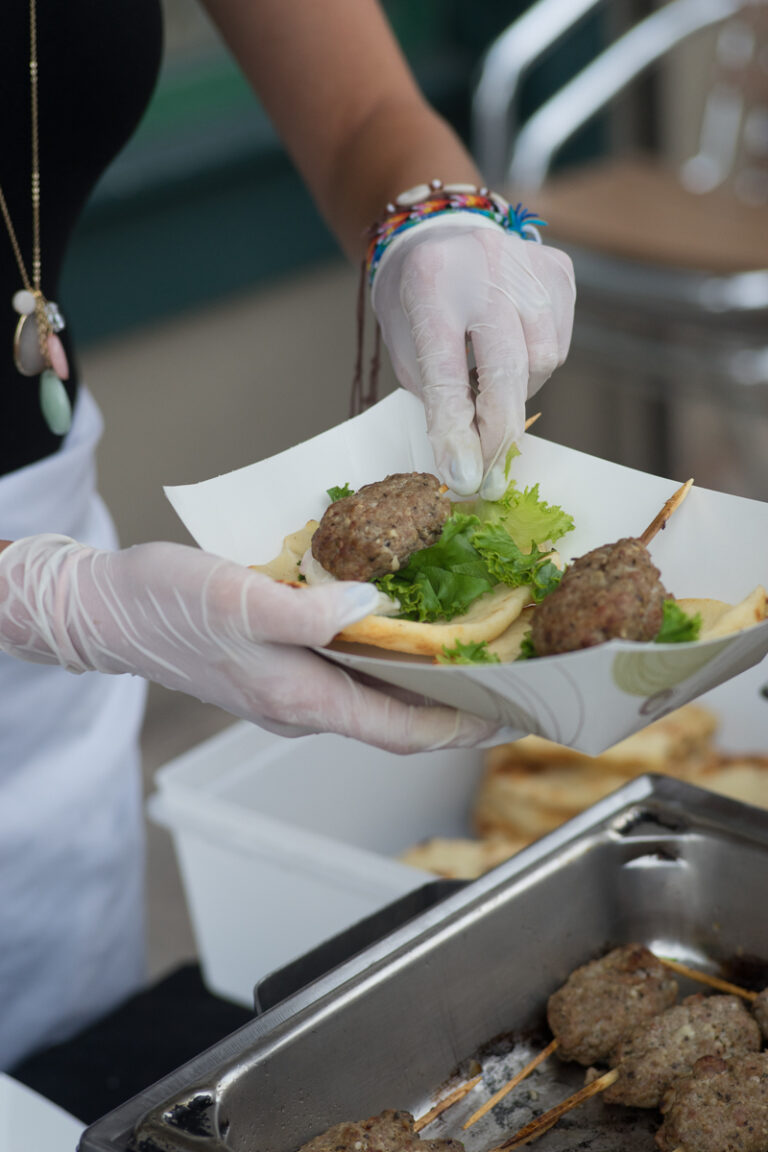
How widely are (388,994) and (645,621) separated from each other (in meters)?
0.31

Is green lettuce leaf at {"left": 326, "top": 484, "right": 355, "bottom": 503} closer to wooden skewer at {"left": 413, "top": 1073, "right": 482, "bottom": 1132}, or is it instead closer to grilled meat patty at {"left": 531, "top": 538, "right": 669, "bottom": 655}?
grilled meat patty at {"left": 531, "top": 538, "right": 669, "bottom": 655}

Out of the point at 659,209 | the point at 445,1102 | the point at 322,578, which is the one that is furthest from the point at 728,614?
the point at 659,209

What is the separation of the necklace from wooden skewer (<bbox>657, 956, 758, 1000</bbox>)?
2.35 feet

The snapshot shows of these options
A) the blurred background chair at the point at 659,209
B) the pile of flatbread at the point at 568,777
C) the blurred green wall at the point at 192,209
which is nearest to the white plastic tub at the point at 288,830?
the pile of flatbread at the point at 568,777

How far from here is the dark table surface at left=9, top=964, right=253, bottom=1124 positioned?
1208mm

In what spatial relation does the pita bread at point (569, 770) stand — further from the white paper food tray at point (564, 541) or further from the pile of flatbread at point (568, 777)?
the white paper food tray at point (564, 541)

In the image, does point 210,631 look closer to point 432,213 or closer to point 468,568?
point 468,568

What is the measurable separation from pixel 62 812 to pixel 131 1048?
295mm

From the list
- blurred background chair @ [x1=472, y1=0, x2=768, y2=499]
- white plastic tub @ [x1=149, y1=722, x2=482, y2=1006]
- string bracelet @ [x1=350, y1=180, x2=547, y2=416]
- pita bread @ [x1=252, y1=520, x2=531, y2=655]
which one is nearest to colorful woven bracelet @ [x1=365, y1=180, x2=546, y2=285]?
string bracelet @ [x1=350, y1=180, x2=547, y2=416]

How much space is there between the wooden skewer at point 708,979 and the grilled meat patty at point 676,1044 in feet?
0.10

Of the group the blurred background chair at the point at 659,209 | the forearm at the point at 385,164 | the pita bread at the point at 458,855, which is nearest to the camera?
the forearm at the point at 385,164

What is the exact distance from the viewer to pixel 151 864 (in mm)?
3094

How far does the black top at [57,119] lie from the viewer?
1.27 metres

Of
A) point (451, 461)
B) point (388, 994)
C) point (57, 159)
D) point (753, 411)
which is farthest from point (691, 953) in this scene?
point (753, 411)
